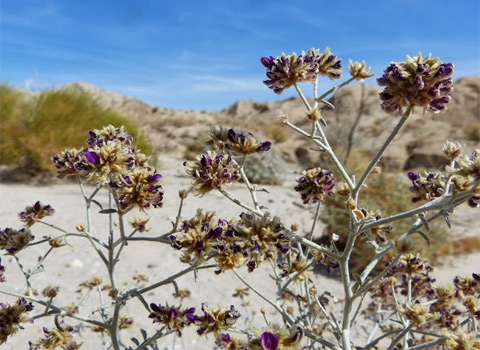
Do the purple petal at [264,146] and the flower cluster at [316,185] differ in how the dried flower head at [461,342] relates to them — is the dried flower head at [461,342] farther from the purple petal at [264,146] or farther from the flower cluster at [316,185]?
the purple petal at [264,146]

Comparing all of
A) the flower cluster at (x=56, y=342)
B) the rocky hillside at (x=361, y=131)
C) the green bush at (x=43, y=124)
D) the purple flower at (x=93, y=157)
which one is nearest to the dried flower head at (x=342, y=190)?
the purple flower at (x=93, y=157)

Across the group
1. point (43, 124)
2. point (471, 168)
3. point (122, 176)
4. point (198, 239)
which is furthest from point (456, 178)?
point (43, 124)

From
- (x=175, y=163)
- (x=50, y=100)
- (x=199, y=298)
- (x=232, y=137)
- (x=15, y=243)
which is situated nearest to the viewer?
(x=232, y=137)

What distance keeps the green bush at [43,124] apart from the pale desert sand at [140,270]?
125 cm

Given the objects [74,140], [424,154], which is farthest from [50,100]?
[424,154]

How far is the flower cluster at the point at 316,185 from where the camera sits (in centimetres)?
163

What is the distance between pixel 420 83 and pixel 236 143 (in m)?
0.64

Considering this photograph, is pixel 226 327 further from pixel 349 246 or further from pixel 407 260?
pixel 407 260

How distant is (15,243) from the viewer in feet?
5.56

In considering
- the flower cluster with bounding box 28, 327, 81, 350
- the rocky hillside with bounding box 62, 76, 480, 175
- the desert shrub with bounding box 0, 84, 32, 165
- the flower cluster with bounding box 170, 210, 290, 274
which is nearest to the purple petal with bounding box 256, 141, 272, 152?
the flower cluster with bounding box 170, 210, 290, 274

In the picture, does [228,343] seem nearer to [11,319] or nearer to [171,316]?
[171,316]

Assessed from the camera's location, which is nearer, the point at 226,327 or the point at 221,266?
the point at 221,266

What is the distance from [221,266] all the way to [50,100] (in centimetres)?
957

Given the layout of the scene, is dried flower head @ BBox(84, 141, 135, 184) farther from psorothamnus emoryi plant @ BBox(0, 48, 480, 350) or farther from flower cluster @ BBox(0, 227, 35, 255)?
flower cluster @ BBox(0, 227, 35, 255)
